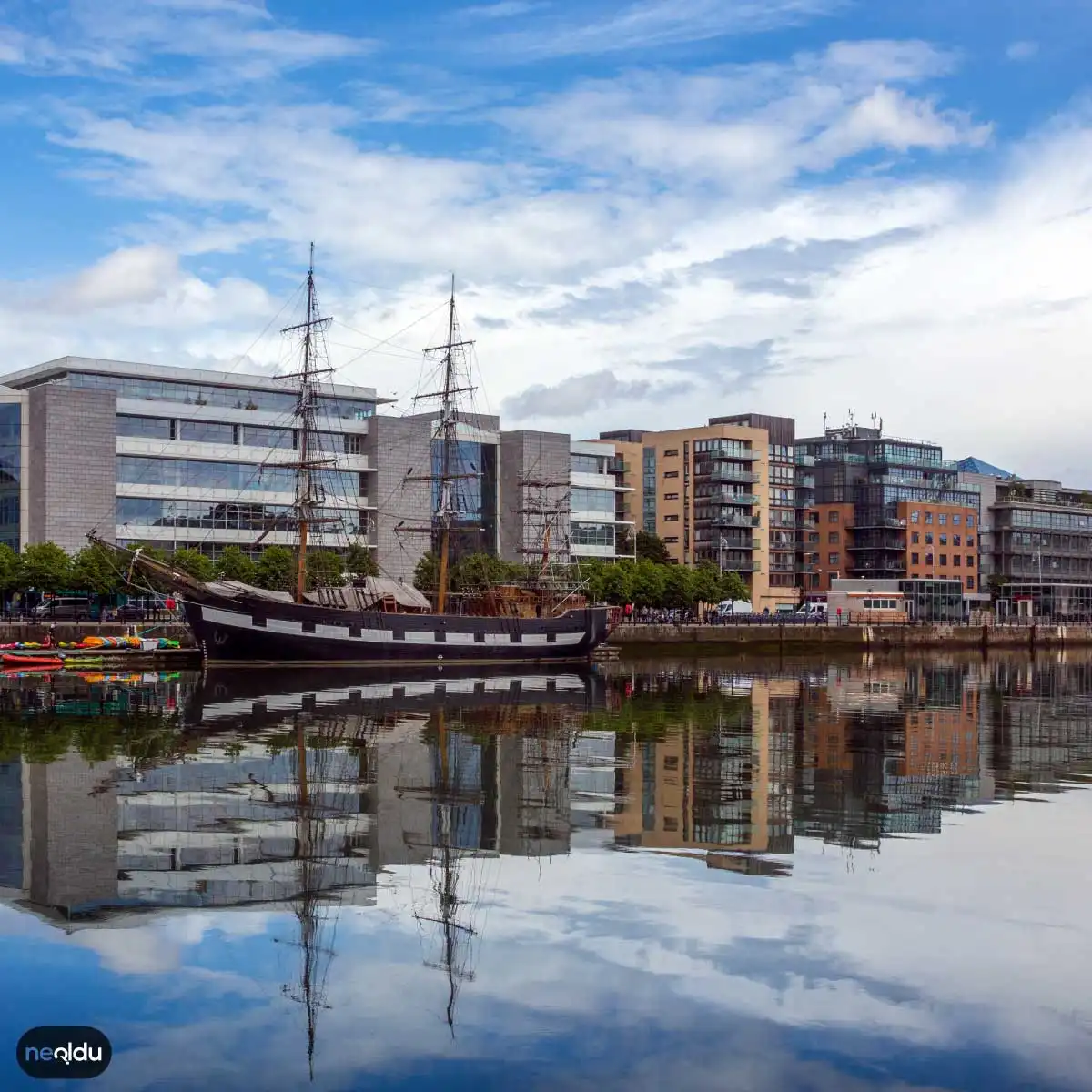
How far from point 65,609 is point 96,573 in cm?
787

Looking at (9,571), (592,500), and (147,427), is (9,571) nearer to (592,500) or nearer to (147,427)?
(147,427)

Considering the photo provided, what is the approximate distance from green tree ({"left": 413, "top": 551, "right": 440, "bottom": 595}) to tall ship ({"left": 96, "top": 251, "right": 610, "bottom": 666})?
27.4ft

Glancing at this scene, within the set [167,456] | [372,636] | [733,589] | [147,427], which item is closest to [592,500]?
[733,589]

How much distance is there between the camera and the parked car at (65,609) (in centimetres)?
9606

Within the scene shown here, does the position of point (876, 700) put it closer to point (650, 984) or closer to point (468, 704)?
point (468, 704)

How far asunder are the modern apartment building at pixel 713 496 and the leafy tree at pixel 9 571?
75.0m

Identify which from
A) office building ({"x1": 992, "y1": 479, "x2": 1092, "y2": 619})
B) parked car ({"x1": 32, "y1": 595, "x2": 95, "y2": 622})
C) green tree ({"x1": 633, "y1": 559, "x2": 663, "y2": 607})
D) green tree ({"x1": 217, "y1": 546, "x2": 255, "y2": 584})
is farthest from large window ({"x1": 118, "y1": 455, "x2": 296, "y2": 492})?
office building ({"x1": 992, "y1": 479, "x2": 1092, "y2": 619})

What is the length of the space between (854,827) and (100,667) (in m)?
56.4

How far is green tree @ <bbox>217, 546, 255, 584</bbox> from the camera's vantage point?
319 ft

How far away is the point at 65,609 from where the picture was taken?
324ft

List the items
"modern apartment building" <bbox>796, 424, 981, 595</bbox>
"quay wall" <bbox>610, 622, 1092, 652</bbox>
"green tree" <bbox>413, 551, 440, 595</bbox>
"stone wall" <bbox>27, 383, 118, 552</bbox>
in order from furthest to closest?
"modern apartment building" <bbox>796, 424, 981, 595</bbox>
"green tree" <bbox>413, 551, 440, 595</bbox>
"quay wall" <bbox>610, 622, 1092, 652</bbox>
"stone wall" <bbox>27, 383, 118, 552</bbox>

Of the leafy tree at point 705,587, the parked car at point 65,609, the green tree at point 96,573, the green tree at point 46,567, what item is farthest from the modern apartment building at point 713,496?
the green tree at point 46,567

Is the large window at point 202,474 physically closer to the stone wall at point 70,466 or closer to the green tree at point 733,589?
the stone wall at point 70,466

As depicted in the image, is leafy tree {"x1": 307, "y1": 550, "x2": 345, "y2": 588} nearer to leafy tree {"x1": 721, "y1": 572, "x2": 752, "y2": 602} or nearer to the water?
leafy tree {"x1": 721, "y1": 572, "x2": 752, "y2": 602}
